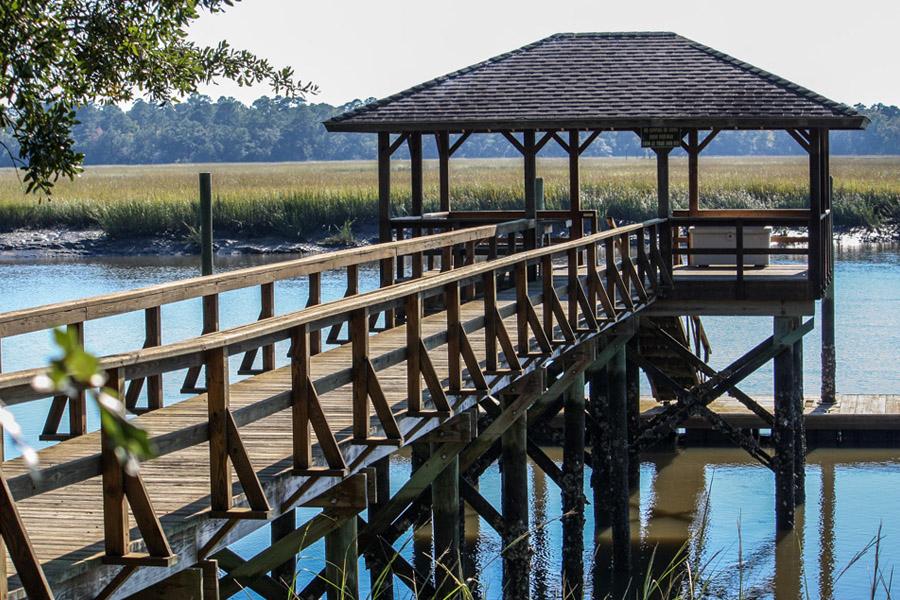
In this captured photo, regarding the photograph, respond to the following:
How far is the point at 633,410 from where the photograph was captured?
16312mm

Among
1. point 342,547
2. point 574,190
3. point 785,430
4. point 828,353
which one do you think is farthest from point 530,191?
point 342,547

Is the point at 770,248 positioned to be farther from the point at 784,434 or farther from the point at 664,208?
the point at 784,434

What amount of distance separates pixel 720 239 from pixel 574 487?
5014mm

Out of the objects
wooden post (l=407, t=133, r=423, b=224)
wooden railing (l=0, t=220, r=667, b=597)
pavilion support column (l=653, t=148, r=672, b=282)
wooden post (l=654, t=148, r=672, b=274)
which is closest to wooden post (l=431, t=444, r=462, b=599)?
wooden railing (l=0, t=220, r=667, b=597)

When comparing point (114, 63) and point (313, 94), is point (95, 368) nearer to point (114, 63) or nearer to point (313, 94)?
point (114, 63)

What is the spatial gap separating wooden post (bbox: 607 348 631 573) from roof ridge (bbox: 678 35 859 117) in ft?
11.8

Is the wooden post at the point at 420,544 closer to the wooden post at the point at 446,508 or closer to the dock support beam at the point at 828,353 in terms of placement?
the wooden post at the point at 446,508

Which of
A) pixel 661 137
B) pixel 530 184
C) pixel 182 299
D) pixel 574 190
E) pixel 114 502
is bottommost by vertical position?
pixel 114 502

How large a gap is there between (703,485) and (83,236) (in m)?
35.3

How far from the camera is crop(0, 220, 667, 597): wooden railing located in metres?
4.86

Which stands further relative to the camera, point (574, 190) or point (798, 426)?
point (574, 190)

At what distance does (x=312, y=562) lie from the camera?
13.4m

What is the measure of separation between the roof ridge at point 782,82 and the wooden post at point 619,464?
360 cm

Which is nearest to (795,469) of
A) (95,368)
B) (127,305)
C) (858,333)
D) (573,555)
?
(573,555)
